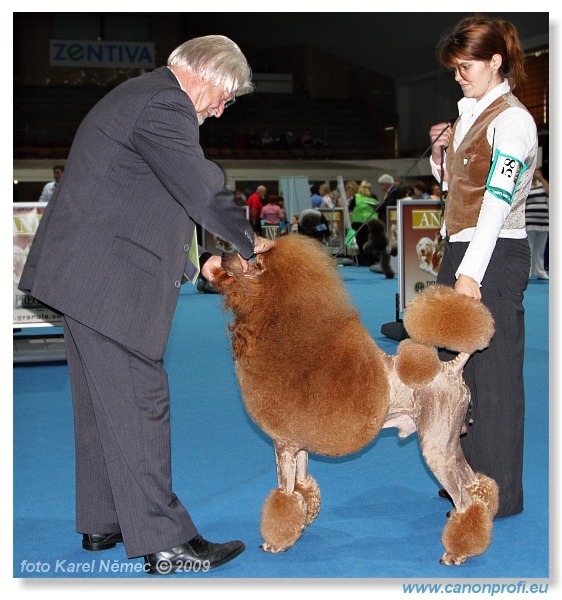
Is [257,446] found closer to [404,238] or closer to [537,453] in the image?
[537,453]

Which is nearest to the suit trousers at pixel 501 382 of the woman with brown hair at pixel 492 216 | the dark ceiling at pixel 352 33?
the woman with brown hair at pixel 492 216

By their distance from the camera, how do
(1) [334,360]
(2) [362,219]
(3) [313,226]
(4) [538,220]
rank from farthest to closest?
1. (2) [362,219]
2. (3) [313,226]
3. (4) [538,220]
4. (1) [334,360]

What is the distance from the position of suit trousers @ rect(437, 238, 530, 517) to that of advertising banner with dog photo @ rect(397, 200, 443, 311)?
373 centimetres

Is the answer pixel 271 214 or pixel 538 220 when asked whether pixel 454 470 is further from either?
pixel 271 214

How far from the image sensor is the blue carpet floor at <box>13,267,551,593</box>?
89.4 inches

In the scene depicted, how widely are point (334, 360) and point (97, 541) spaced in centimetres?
100

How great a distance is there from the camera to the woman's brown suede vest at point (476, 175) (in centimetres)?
238

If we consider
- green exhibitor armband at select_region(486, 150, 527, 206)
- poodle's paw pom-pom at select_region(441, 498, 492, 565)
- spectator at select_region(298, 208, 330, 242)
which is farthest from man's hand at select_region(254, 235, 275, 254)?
spectator at select_region(298, 208, 330, 242)

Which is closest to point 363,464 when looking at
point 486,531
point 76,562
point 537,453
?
point 537,453

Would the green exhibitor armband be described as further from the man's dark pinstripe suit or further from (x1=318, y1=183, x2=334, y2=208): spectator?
(x1=318, y1=183, x2=334, y2=208): spectator

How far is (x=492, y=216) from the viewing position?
7.43 feet

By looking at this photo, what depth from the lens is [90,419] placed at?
92.7 inches

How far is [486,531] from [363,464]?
1.09 meters

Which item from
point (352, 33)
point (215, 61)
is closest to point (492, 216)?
point (215, 61)
